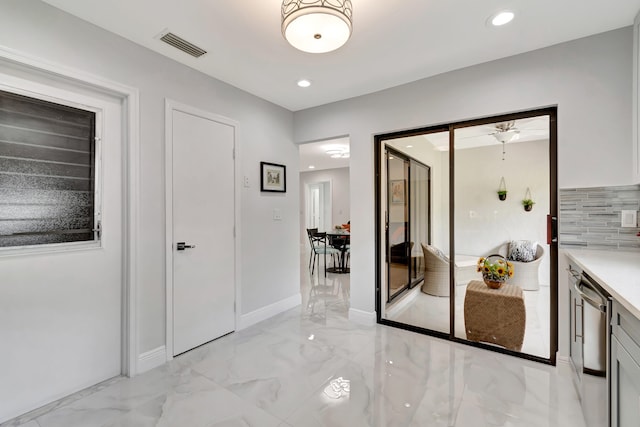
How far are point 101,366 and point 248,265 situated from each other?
56.2 inches

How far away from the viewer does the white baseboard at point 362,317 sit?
3.14 m

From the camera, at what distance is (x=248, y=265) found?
3.14m

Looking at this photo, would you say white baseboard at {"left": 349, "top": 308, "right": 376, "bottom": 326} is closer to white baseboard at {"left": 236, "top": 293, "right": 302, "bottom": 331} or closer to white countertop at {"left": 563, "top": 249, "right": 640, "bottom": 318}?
white baseboard at {"left": 236, "top": 293, "right": 302, "bottom": 331}

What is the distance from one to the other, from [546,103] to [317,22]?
192cm

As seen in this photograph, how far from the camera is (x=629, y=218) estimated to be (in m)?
2.00

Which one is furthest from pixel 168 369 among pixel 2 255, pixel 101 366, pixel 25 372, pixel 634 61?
pixel 634 61

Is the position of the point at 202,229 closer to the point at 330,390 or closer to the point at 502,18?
the point at 330,390

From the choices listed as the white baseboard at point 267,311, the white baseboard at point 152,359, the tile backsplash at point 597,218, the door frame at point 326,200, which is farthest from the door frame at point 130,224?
the door frame at point 326,200

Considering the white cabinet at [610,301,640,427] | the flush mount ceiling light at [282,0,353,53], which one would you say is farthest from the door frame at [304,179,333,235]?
the white cabinet at [610,301,640,427]

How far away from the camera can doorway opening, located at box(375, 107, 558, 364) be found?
2.40 metres

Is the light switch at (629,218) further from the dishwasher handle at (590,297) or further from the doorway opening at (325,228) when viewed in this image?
the doorway opening at (325,228)

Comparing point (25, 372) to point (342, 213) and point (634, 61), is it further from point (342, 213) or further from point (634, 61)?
point (342, 213)

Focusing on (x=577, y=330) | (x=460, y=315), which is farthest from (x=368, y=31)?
(x=460, y=315)

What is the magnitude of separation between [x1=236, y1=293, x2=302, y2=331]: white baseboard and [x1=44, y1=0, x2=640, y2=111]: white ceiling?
2440mm
